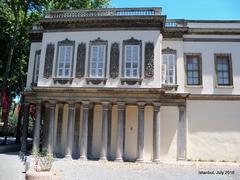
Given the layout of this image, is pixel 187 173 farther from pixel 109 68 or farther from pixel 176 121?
pixel 109 68

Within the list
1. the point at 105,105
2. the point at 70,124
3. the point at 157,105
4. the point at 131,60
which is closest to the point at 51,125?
the point at 70,124

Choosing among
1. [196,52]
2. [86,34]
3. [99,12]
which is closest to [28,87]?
[86,34]

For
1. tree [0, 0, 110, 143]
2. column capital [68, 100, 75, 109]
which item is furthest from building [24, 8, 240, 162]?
tree [0, 0, 110, 143]

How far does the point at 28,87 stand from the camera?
81.5 ft

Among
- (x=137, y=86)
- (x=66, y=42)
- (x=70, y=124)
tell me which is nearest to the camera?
(x=137, y=86)

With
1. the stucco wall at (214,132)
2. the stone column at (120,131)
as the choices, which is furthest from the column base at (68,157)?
the stucco wall at (214,132)

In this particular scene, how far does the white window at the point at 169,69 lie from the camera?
2316 cm

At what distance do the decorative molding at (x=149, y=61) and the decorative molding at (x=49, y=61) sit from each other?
682 centimetres

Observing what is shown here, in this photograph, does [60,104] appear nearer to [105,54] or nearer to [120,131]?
[105,54]

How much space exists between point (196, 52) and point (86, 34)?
820 cm

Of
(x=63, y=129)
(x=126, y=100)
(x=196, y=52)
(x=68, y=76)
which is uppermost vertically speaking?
(x=196, y=52)

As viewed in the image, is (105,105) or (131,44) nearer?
(105,105)

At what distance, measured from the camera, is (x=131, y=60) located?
877 inches

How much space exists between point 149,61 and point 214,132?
22.4 ft
